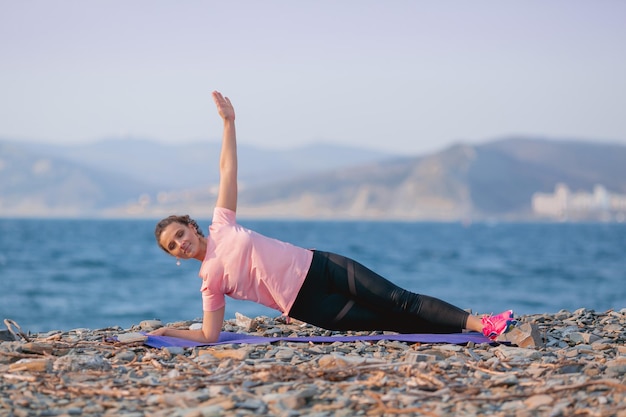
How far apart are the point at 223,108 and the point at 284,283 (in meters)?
1.34

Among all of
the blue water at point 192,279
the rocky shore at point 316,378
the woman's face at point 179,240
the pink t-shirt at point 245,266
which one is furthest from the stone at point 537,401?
the blue water at point 192,279

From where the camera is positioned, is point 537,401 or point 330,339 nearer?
point 537,401

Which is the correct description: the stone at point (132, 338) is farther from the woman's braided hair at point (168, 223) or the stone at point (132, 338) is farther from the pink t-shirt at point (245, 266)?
the woman's braided hair at point (168, 223)

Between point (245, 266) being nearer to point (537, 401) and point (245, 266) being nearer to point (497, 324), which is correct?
point (497, 324)

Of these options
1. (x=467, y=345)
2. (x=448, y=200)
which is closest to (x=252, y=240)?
(x=467, y=345)

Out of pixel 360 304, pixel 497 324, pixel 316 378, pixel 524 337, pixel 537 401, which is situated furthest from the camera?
pixel 360 304

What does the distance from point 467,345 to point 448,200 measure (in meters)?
163

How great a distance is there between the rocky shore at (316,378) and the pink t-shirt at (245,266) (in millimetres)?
402

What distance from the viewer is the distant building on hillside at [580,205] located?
172 m

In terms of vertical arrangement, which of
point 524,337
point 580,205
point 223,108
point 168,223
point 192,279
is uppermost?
point 580,205

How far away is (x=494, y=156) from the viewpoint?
6998 inches

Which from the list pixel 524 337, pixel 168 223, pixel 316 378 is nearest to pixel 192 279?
pixel 168 223

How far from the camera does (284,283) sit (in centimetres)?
629

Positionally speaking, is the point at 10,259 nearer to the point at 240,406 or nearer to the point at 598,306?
the point at 598,306
